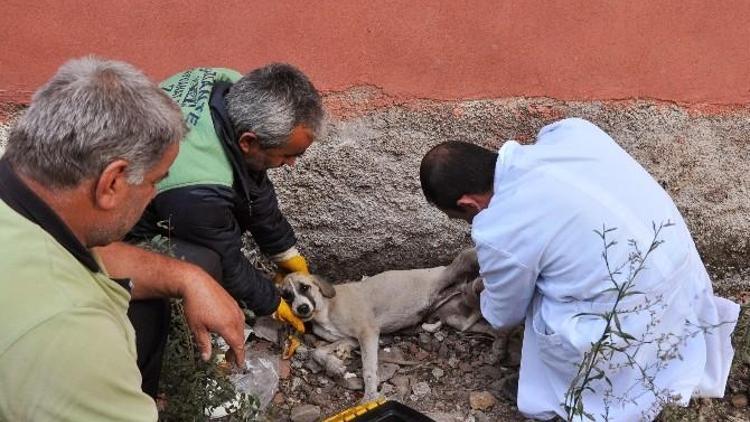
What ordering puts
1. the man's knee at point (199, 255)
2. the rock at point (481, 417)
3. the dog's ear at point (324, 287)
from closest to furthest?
the man's knee at point (199, 255)
the rock at point (481, 417)
the dog's ear at point (324, 287)

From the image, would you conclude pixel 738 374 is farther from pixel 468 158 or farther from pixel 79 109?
pixel 79 109

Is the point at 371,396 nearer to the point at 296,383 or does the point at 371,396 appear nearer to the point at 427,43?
the point at 296,383

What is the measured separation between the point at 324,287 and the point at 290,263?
0.22 metres

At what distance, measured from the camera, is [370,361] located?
4203mm

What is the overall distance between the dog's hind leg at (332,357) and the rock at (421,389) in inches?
14.5

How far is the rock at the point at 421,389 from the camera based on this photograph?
13.4 ft

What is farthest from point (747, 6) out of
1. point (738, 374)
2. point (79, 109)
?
point (79, 109)

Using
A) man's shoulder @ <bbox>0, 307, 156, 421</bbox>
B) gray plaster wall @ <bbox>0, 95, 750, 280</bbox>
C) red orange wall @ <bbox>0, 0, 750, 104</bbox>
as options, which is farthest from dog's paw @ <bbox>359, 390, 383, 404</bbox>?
man's shoulder @ <bbox>0, 307, 156, 421</bbox>

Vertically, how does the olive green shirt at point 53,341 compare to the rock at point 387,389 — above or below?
above

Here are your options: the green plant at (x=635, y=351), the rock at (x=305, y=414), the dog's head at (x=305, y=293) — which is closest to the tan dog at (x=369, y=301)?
the dog's head at (x=305, y=293)

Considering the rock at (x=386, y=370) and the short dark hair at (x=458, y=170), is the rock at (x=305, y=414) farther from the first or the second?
the short dark hair at (x=458, y=170)

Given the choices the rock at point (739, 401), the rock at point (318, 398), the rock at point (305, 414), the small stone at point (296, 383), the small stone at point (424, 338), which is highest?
the rock at point (739, 401)

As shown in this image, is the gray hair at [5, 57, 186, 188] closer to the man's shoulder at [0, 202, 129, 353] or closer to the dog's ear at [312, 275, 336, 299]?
the man's shoulder at [0, 202, 129, 353]

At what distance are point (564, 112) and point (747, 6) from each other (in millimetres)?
1105
